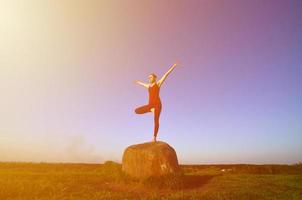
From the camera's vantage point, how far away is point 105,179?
20078 mm

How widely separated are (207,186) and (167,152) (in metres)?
3.08

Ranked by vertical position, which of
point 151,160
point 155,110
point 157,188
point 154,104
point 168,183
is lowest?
point 157,188

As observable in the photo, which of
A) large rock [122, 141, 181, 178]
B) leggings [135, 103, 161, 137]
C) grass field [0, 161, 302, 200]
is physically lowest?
grass field [0, 161, 302, 200]

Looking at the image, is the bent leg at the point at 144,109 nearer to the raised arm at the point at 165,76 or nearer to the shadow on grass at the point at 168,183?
the raised arm at the point at 165,76

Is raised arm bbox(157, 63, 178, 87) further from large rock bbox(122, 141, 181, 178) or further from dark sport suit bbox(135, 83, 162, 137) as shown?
large rock bbox(122, 141, 181, 178)

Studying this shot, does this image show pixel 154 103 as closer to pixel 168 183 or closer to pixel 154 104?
pixel 154 104

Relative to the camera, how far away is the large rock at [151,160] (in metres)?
18.4

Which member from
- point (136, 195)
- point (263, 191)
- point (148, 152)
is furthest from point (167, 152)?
point (263, 191)

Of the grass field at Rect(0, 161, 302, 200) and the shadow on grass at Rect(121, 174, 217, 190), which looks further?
the shadow on grass at Rect(121, 174, 217, 190)

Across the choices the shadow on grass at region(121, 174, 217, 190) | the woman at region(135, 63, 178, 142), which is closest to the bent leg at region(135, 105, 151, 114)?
the woman at region(135, 63, 178, 142)

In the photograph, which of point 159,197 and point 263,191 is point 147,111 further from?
point 263,191

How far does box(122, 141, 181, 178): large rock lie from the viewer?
724 inches

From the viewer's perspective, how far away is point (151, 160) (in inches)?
726

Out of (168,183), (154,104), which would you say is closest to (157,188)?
(168,183)
